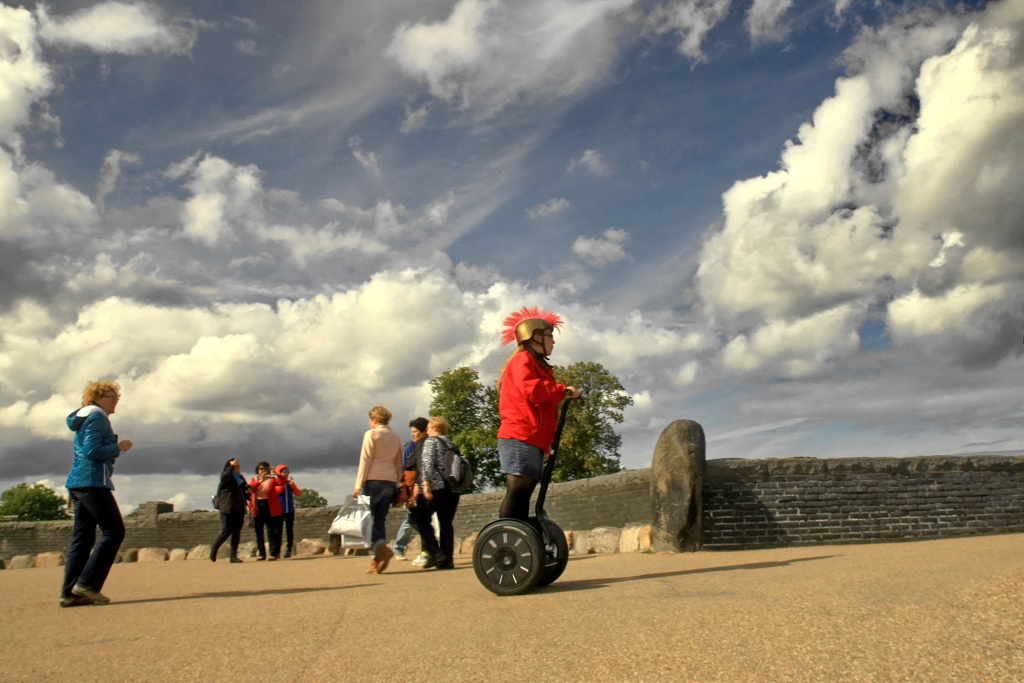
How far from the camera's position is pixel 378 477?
7.94 metres

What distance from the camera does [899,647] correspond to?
299cm

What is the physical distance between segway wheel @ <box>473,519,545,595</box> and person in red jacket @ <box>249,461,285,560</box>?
7979mm

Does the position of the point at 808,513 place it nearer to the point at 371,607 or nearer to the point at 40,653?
the point at 371,607

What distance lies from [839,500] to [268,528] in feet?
28.0

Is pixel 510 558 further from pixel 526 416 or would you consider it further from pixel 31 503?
pixel 31 503

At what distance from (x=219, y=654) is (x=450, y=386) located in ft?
116

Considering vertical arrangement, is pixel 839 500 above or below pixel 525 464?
below

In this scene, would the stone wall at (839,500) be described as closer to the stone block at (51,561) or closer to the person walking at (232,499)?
the person walking at (232,499)

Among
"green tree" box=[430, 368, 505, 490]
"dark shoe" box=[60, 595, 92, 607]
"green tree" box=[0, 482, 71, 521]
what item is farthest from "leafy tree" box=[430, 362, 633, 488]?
"green tree" box=[0, 482, 71, 521]

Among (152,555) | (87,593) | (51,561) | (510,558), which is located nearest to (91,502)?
(87,593)

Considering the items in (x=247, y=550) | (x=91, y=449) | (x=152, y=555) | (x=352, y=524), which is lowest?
(x=152, y=555)

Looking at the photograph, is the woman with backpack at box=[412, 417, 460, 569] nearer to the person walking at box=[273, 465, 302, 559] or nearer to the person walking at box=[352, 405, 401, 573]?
the person walking at box=[352, 405, 401, 573]

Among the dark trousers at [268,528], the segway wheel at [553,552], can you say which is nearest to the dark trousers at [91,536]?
the segway wheel at [553,552]

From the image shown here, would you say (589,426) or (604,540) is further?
(589,426)
